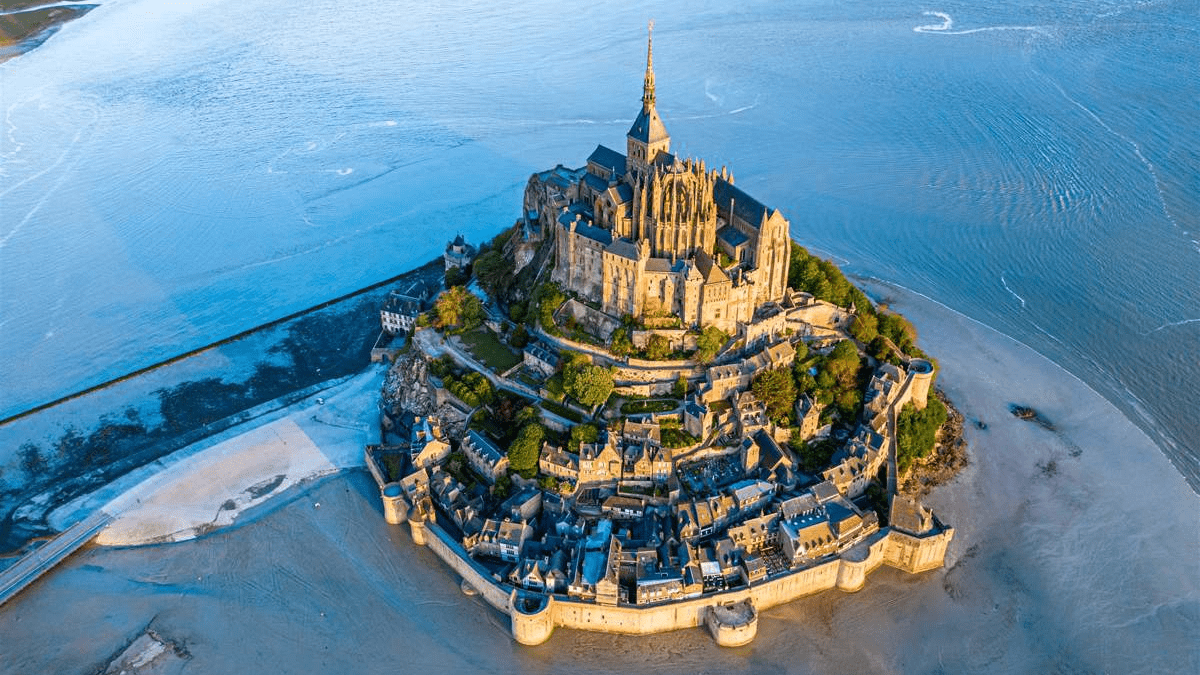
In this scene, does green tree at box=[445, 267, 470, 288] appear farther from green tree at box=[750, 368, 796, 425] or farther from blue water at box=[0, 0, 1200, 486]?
green tree at box=[750, 368, 796, 425]

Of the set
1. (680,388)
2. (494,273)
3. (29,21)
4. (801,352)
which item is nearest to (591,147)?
(494,273)

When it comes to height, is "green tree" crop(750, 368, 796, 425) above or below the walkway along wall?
above

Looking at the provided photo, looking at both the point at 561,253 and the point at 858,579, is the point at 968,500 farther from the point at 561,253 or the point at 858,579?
the point at 561,253

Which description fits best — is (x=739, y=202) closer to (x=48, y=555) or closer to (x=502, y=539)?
(x=502, y=539)

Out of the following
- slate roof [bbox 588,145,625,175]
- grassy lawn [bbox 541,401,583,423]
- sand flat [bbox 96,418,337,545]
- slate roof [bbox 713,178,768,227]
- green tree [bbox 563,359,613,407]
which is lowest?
sand flat [bbox 96,418,337,545]

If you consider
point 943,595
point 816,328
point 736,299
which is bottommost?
point 943,595

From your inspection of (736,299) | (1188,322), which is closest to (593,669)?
(736,299)

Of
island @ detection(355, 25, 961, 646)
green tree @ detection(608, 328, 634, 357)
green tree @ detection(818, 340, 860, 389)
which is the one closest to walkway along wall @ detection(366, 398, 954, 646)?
island @ detection(355, 25, 961, 646)
